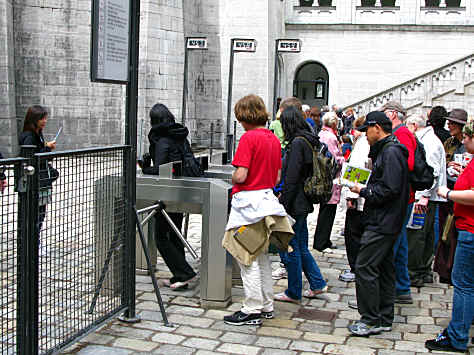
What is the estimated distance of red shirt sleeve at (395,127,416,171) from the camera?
20.8 ft

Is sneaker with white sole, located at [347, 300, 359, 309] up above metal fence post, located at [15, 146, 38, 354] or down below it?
below

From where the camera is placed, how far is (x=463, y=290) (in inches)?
211

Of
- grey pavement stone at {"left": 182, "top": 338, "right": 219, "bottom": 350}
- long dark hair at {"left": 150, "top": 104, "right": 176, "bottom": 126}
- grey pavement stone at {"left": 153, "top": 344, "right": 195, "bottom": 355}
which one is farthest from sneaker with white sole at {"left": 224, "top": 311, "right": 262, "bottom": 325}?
long dark hair at {"left": 150, "top": 104, "right": 176, "bottom": 126}

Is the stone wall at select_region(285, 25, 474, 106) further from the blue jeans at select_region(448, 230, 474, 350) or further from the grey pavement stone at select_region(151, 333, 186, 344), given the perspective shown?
the grey pavement stone at select_region(151, 333, 186, 344)

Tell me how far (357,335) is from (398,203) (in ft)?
3.90

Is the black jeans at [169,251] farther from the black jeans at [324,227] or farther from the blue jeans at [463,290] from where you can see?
the blue jeans at [463,290]

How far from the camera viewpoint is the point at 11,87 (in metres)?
16.8

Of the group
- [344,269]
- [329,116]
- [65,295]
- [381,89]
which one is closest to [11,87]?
[329,116]

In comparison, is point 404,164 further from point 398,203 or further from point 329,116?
point 329,116

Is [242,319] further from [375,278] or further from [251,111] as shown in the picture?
[251,111]

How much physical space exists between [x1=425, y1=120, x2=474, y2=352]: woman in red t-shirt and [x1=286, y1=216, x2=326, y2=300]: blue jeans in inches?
60.2

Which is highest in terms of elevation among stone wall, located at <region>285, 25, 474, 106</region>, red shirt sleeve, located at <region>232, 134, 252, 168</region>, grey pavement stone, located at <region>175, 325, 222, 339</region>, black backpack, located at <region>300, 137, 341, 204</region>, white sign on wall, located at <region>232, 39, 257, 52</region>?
stone wall, located at <region>285, 25, 474, 106</region>

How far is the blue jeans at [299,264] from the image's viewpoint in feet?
21.6

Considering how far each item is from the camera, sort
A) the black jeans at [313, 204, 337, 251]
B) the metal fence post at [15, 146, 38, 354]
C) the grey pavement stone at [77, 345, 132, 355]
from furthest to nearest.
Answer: the black jeans at [313, 204, 337, 251]
the grey pavement stone at [77, 345, 132, 355]
the metal fence post at [15, 146, 38, 354]
